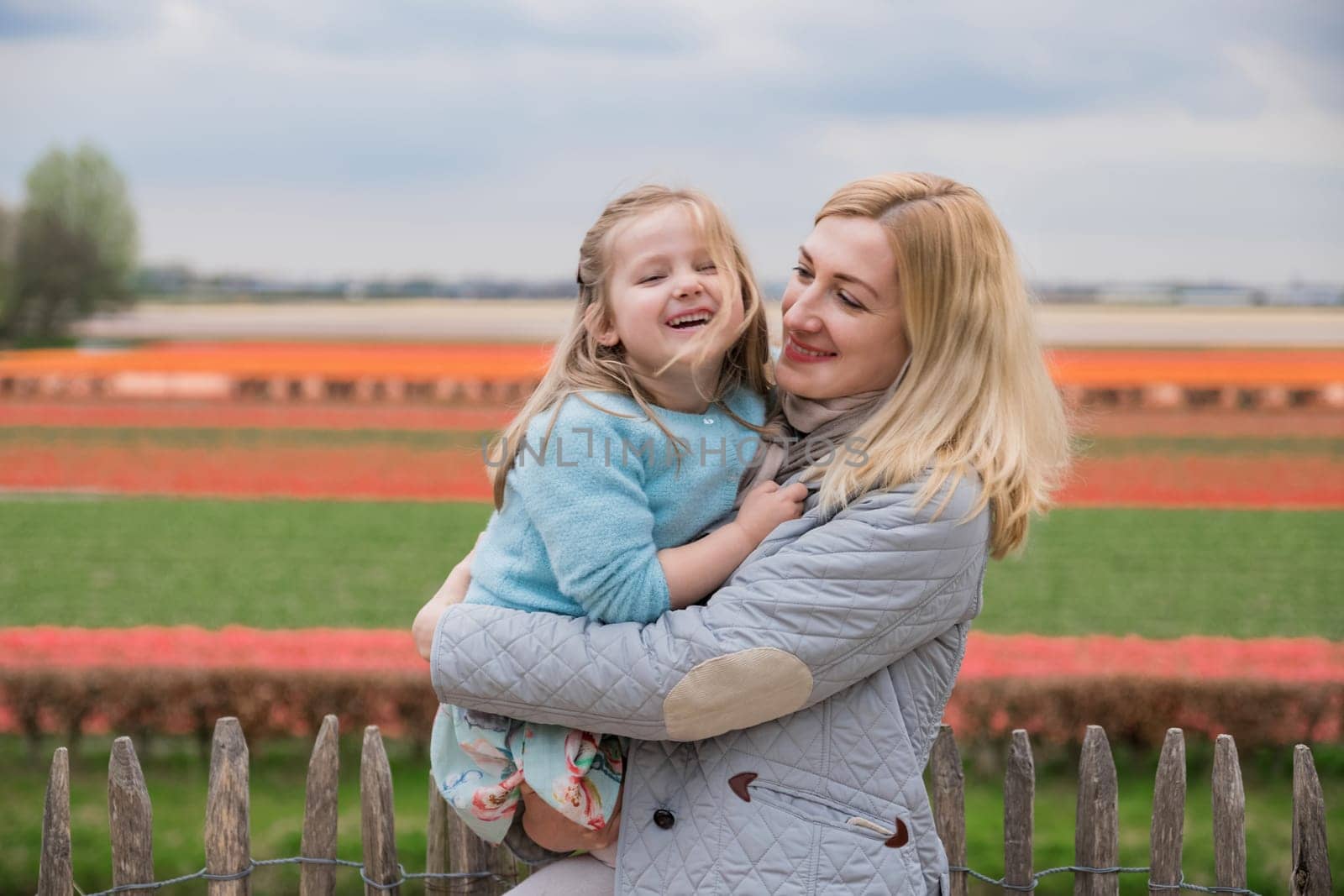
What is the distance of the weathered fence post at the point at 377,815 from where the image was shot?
8.96ft

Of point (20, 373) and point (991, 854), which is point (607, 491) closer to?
point (991, 854)

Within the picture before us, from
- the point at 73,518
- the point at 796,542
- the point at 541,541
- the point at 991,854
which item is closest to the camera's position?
the point at 796,542

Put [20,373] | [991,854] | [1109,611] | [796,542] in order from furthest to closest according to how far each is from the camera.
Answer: [20,373], [1109,611], [991,854], [796,542]

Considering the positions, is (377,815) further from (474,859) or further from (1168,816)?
(1168,816)

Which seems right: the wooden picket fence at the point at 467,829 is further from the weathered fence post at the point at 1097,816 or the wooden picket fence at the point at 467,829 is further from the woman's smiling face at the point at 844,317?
the woman's smiling face at the point at 844,317

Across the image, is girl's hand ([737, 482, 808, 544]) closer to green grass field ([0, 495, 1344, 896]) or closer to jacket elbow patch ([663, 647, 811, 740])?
jacket elbow patch ([663, 647, 811, 740])

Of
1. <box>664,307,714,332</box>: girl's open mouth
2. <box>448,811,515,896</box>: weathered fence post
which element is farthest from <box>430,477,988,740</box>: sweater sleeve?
<box>448,811,515,896</box>: weathered fence post

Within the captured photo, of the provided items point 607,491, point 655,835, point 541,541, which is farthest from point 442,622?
point 655,835

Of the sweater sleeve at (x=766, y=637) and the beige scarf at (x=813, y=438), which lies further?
the beige scarf at (x=813, y=438)

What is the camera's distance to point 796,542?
175cm

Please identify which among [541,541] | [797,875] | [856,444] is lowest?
[797,875]

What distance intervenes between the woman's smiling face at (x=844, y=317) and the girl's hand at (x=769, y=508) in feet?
0.61

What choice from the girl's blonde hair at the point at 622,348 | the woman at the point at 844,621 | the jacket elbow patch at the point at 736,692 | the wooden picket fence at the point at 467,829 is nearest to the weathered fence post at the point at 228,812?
the wooden picket fence at the point at 467,829

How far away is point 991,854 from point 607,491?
3785 millimetres
